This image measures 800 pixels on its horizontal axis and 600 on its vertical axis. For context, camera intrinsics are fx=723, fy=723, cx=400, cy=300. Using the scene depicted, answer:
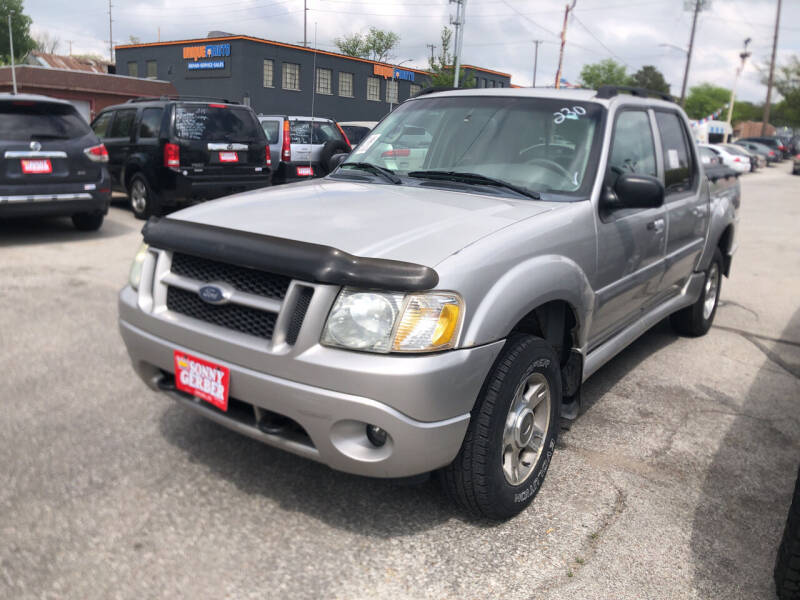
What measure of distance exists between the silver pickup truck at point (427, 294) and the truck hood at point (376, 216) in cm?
1

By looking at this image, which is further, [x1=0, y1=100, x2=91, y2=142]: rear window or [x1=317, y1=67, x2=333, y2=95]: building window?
[x1=317, y1=67, x2=333, y2=95]: building window

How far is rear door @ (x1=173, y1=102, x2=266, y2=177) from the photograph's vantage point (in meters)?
10.1

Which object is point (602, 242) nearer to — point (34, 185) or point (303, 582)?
point (303, 582)

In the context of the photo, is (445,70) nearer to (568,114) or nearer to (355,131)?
(355,131)

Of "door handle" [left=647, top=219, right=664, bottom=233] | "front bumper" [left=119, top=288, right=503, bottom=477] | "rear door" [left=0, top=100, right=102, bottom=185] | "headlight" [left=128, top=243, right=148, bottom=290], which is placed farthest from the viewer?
"rear door" [left=0, top=100, right=102, bottom=185]

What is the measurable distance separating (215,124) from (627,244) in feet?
26.2

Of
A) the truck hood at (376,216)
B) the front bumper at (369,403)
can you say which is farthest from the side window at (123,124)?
the front bumper at (369,403)

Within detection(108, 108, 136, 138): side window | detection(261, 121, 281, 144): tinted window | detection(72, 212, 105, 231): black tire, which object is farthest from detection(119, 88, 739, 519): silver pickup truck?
detection(261, 121, 281, 144): tinted window

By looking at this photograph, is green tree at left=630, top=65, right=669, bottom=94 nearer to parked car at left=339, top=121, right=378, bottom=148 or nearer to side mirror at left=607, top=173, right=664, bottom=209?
parked car at left=339, top=121, right=378, bottom=148

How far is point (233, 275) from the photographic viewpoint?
2785 mm

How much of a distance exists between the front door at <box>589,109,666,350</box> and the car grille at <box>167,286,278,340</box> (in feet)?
5.38

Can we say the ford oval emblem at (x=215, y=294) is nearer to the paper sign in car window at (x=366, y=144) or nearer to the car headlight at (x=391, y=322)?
the car headlight at (x=391, y=322)

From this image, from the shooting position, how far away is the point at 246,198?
11.3 feet

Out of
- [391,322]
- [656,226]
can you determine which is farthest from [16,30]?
[391,322]
